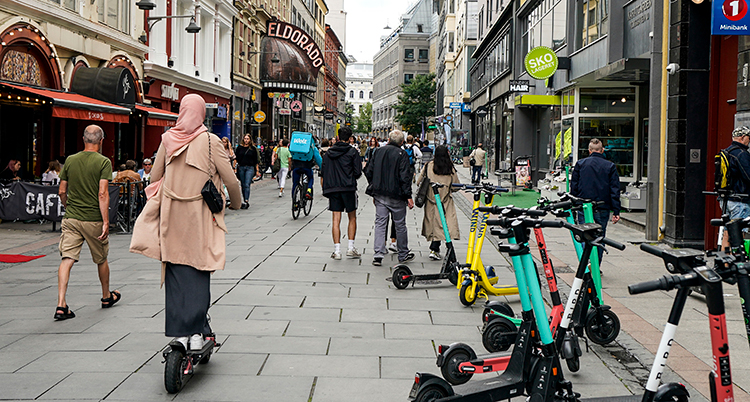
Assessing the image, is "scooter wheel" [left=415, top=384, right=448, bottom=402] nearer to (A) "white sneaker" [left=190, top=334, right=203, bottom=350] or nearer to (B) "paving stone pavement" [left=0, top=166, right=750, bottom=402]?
(B) "paving stone pavement" [left=0, top=166, right=750, bottom=402]

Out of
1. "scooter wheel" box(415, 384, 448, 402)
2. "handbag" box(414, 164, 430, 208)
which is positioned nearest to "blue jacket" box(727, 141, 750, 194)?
"handbag" box(414, 164, 430, 208)

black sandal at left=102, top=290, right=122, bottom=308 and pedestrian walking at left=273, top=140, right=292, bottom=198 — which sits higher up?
pedestrian walking at left=273, top=140, right=292, bottom=198

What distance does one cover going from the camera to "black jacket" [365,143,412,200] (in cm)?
941

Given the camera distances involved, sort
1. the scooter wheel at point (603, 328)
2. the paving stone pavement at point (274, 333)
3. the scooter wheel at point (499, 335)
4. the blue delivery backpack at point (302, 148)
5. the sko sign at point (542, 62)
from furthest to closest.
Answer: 1. the sko sign at point (542, 62)
2. the blue delivery backpack at point (302, 148)
3. the scooter wheel at point (603, 328)
4. the scooter wheel at point (499, 335)
5. the paving stone pavement at point (274, 333)

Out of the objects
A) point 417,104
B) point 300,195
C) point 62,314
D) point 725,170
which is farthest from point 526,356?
point 417,104

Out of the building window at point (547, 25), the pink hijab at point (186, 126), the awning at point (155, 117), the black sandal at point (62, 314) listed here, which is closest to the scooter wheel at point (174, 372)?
the pink hijab at point (186, 126)

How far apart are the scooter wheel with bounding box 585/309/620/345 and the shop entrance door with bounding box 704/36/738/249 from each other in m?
6.03

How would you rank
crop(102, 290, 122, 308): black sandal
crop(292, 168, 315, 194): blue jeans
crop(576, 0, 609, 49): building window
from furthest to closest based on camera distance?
crop(576, 0, 609, 49): building window
crop(292, 168, 315, 194): blue jeans
crop(102, 290, 122, 308): black sandal

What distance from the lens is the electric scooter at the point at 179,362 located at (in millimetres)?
4484

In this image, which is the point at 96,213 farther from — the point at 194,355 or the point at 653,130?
the point at 653,130

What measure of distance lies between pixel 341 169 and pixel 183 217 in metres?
5.51

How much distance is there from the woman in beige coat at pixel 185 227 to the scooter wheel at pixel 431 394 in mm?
1650

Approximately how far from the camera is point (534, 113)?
28.4m

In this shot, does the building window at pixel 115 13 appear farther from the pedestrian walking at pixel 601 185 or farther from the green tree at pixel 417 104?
the green tree at pixel 417 104
